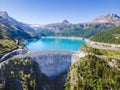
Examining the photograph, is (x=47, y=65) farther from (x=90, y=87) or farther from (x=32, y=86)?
(x=90, y=87)

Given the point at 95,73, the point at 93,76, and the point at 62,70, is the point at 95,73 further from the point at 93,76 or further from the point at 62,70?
the point at 62,70

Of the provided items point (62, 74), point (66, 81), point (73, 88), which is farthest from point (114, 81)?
point (62, 74)

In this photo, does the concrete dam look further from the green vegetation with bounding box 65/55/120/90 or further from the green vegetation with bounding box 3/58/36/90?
the green vegetation with bounding box 65/55/120/90

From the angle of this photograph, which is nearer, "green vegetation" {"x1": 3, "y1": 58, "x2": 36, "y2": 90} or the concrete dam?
"green vegetation" {"x1": 3, "y1": 58, "x2": 36, "y2": 90}

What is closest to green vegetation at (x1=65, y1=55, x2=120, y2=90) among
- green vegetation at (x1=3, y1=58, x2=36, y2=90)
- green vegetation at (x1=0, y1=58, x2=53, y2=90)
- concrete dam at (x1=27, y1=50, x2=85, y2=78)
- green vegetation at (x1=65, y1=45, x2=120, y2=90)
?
green vegetation at (x1=65, y1=45, x2=120, y2=90)

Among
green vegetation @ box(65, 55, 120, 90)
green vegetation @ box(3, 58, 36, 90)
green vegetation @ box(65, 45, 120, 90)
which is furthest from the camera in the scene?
green vegetation @ box(3, 58, 36, 90)

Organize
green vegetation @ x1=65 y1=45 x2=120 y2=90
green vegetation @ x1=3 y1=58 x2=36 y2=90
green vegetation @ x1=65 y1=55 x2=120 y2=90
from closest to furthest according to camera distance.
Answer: green vegetation @ x1=65 y1=55 x2=120 y2=90, green vegetation @ x1=65 y1=45 x2=120 y2=90, green vegetation @ x1=3 y1=58 x2=36 y2=90
